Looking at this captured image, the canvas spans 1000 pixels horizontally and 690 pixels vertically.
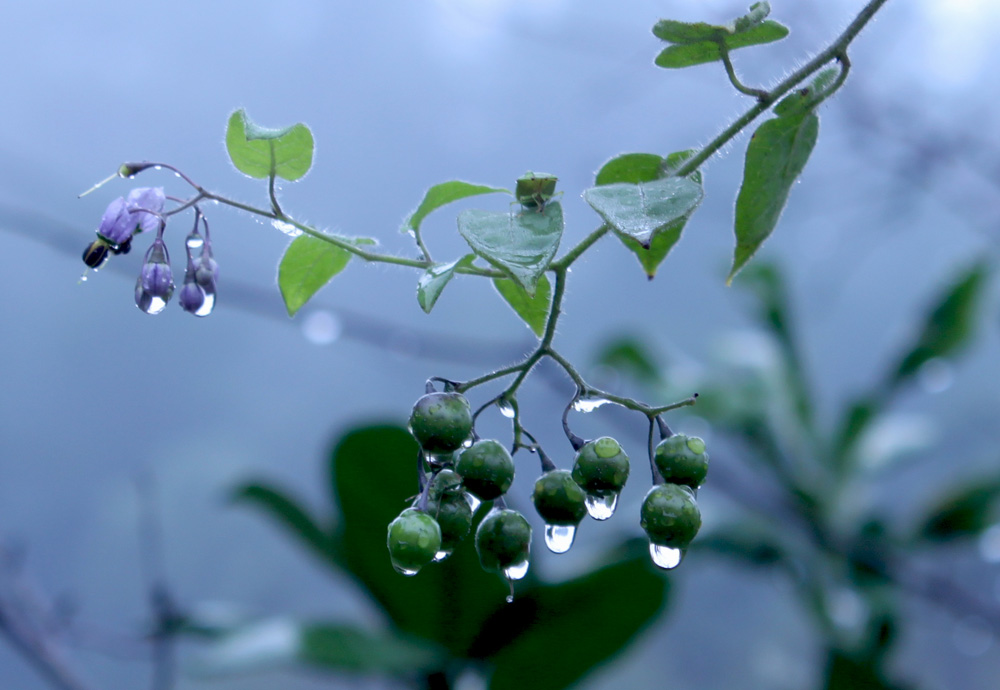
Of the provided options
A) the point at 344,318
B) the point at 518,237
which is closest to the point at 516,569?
the point at 518,237

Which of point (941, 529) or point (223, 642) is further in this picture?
point (941, 529)

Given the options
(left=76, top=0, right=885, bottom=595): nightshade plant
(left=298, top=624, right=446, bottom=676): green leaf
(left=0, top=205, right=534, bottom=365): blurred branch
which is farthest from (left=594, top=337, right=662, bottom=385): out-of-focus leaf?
(left=76, top=0, right=885, bottom=595): nightshade plant

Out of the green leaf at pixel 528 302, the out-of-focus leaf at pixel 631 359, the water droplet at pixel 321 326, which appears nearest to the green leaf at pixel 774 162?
the green leaf at pixel 528 302

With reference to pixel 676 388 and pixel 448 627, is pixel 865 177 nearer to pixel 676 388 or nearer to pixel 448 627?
pixel 676 388

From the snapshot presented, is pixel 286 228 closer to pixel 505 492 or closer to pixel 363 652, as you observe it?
pixel 505 492

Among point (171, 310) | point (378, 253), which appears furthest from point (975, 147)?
point (171, 310)

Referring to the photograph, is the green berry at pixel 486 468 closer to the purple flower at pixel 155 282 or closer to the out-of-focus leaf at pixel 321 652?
the purple flower at pixel 155 282
